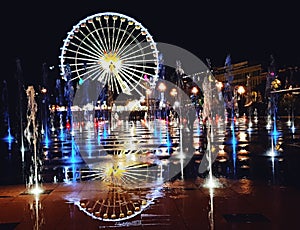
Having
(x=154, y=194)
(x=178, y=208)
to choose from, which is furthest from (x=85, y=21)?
(x=178, y=208)

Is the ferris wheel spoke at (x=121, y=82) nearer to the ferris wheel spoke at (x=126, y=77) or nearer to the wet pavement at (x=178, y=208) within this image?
the ferris wheel spoke at (x=126, y=77)

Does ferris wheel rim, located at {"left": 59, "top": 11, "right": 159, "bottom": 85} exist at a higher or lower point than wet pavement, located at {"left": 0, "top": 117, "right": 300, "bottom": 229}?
higher

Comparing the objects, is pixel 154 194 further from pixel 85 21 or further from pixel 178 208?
pixel 85 21

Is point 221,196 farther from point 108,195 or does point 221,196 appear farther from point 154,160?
point 154,160

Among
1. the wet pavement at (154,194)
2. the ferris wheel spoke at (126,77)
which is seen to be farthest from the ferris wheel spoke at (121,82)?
the wet pavement at (154,194)

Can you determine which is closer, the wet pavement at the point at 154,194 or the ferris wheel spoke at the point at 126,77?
the wet pavement at the point at 154,194

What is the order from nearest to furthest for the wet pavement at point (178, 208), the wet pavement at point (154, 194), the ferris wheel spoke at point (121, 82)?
the wet pavement at point (178, 208) < the wet pavement at point (154, 194) < the ferris wheel spoke at point (121, 82)

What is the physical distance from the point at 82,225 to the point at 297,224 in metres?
2.76

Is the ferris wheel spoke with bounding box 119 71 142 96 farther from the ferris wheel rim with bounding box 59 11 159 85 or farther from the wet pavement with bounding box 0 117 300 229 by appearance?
the wet pavement with bounding box 0 117 300 229

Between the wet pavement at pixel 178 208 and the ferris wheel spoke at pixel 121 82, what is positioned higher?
the ferris wheel spoke at pixel 121 82

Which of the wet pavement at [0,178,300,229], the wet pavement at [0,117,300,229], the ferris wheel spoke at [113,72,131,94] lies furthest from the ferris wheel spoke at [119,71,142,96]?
the wet pavement at [0,178,300,229]

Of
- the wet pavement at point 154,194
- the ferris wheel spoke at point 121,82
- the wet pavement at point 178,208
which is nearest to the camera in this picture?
the wet pavement at point 178,208

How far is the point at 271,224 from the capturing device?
642 centimetres

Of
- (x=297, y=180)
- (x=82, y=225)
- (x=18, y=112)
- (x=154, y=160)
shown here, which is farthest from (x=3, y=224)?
(x=18, y=112)
